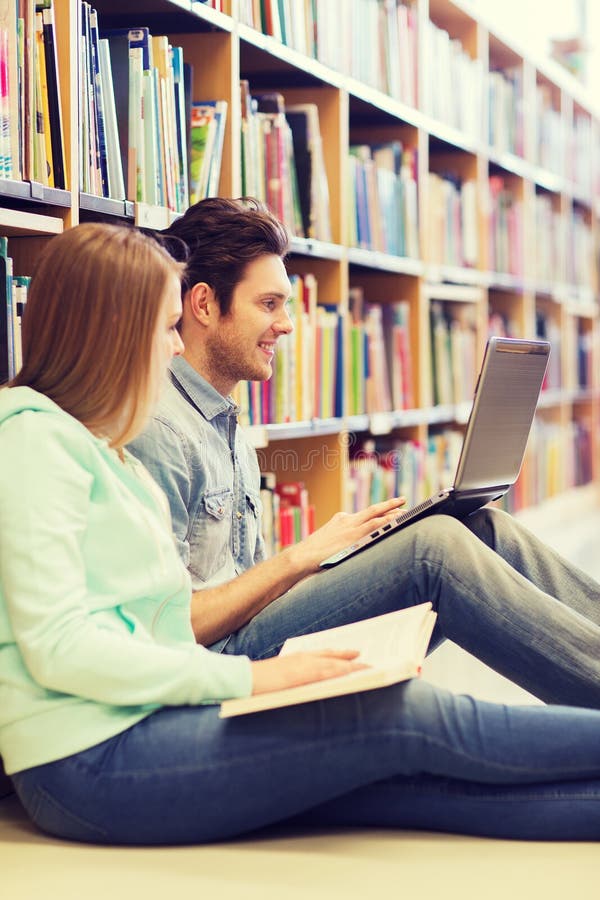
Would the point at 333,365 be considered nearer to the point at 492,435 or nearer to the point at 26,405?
the point at 492,435

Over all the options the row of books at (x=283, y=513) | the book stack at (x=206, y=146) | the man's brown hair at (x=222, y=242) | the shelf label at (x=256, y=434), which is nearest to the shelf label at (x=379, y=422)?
the row of books at (x=283, y=513)

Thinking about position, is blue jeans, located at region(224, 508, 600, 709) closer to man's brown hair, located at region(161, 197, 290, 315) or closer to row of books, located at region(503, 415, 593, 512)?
man's brown hair, located at region(161, 197, 290, 315)

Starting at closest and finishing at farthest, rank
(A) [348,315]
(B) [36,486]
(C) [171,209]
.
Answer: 1. (B) [36,486]
2. (C) [171,209]
3. (A) [348,315]

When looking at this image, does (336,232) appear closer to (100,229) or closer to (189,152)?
(189,152)

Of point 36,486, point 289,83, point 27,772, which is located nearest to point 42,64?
point 36,486

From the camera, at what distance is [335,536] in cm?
177

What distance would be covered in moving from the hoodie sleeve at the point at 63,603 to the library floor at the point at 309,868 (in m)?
0.20

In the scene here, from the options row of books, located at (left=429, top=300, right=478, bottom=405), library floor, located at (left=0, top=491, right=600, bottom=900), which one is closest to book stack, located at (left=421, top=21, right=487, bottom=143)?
row of books, located at (left=429, top=300, right=478, bottom=405)

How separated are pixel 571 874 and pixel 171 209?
1.35 metres

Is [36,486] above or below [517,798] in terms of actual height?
above

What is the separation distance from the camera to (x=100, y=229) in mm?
1356

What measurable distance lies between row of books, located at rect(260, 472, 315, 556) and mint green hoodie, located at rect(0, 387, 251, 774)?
1.32 meters

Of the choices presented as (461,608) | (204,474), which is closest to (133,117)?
(204,474)

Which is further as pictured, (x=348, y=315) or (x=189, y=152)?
(x=348, y=315)
